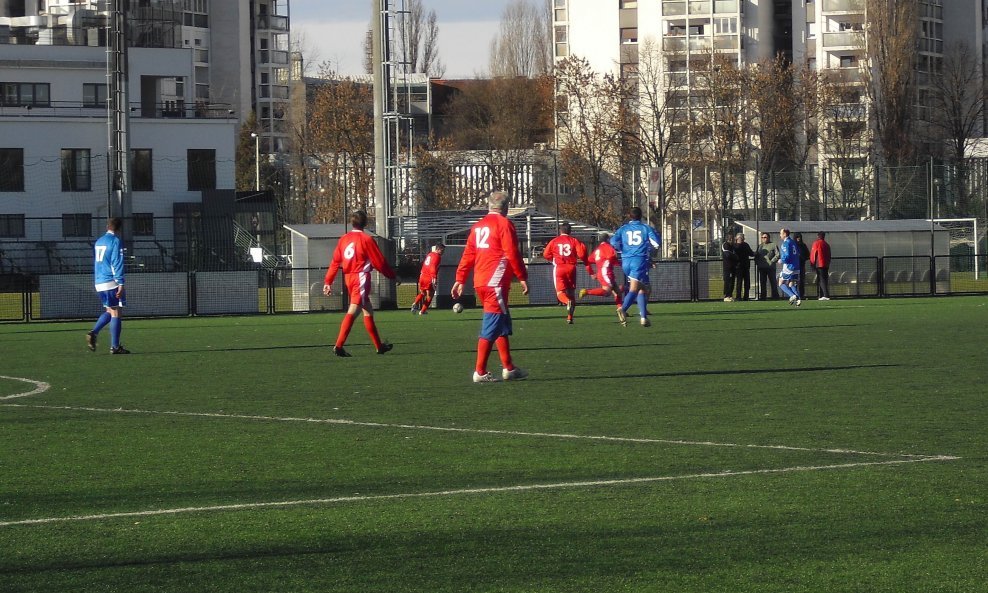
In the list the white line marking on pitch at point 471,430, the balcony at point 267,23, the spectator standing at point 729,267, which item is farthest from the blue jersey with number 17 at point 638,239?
the balcony at point 267,23

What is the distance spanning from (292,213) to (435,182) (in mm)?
7386

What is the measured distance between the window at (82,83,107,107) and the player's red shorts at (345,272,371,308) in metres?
55.1

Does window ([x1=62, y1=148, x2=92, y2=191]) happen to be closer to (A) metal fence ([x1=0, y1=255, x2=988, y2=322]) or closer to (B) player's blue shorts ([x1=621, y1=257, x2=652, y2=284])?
(A) metal fence ([x1=0, y1=255, x2=988, y2=322])

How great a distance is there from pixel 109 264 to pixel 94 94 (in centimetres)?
5363

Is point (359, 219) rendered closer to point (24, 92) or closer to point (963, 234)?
point (963, 234)

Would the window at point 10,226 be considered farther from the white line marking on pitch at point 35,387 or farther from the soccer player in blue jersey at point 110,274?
the white line marking on pitch at point 35,387

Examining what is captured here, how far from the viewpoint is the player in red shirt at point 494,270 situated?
15.1m

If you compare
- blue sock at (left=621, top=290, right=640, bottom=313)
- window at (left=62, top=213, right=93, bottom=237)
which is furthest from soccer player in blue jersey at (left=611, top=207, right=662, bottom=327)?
window at (left=62, top=213, right=93, bottom=237)

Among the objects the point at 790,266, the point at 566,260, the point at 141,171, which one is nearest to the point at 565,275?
the point at 566,260

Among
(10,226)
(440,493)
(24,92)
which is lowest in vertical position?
(440,493)

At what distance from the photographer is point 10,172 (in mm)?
66188

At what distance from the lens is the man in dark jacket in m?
40.0

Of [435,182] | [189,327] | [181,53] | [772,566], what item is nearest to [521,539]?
[772,566]

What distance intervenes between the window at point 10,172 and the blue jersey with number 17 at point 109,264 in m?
47.5
